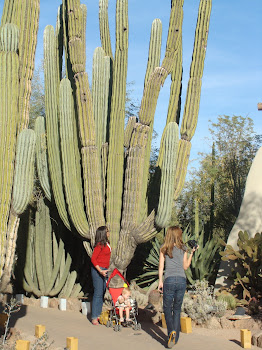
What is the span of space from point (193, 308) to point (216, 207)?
1131 centimetres

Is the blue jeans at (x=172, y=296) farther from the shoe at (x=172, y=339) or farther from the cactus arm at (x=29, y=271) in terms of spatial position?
the cactus arm at (x=29, y=271)

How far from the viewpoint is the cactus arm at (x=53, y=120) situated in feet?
27.9

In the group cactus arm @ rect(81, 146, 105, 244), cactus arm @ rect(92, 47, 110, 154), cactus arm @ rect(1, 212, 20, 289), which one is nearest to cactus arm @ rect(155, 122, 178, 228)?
cactus arm @ rect(81, 146, 105, 244)

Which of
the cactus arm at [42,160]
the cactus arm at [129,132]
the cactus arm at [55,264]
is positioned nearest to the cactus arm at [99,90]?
the cactus arm at [129,132]

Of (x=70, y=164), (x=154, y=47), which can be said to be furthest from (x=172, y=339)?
(x=154, y=47)

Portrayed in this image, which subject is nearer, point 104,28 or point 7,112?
point 7,112

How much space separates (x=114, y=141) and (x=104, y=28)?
261 cm

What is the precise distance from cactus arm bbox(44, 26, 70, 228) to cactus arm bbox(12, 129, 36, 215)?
241 centimetres

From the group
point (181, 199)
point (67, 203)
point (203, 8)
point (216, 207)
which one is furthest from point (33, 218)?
point (181, 199)

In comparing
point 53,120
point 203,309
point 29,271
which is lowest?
point 203,309

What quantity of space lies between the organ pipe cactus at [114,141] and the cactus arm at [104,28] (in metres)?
0.47

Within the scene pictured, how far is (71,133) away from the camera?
27.1ft

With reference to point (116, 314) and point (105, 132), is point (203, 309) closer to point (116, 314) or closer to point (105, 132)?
point (116, 314)

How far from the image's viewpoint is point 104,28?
9586 mm
